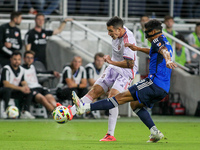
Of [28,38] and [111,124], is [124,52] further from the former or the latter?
[28,38]

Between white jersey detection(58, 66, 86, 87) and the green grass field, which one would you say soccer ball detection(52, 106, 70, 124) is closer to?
the green grass field

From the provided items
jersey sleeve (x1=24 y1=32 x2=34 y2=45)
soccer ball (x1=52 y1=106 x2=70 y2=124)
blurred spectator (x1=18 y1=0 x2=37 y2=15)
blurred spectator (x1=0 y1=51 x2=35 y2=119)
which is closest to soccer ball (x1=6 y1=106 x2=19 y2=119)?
blurred spectator (x1=0 y1=51 x2=35 y2=119)

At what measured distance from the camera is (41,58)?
53.7 feet

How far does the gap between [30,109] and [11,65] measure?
4.51ft

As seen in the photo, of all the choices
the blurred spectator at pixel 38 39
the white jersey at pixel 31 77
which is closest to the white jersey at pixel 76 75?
the white jersey at pixel 31 77

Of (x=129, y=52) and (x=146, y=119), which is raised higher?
(x=129, y=52)

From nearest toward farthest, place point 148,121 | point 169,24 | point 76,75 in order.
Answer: point 148,121
point 76,75
point 169,24

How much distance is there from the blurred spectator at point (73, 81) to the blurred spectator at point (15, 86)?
100cm

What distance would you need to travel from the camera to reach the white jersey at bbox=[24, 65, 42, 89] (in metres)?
14.9

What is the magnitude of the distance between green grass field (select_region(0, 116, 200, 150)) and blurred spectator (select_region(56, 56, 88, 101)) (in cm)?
204

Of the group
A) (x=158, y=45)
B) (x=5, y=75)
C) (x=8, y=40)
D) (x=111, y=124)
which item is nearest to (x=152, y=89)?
(x=158, y=45)

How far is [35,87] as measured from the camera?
1492 cm

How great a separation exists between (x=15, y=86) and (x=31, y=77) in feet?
2.08

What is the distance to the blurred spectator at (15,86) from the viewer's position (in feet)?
47.4
